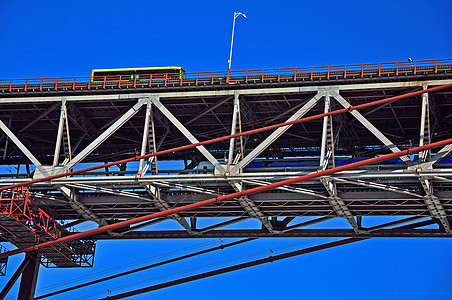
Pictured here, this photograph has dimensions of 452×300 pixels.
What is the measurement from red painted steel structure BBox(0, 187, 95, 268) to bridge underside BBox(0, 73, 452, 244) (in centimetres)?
132

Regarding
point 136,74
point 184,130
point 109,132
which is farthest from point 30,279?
point 184,130

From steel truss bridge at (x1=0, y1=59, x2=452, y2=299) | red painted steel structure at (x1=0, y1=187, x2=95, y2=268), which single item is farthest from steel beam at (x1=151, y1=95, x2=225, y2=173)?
red painted steel structure at (x1=0, y1=187, x2=95, y2=268)

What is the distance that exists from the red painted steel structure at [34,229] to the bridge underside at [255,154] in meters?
1.32

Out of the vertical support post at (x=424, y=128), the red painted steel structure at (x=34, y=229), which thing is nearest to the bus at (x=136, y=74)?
the red painted steel structure at (x=34, y=229)

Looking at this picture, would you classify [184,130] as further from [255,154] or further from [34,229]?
[34,229]

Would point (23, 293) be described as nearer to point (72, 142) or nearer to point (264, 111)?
point (72, 142)

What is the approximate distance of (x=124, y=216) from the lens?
226 feet

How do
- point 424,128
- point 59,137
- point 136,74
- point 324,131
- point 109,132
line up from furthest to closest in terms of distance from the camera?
point 136,74, point 109,132, point 59,137, point 324,131, point 424,128

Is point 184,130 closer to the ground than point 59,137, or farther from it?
farther from it

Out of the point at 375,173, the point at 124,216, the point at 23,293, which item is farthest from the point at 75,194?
the point at 375,173

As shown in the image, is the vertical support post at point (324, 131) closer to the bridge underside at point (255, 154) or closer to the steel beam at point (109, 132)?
the bridge underside at point (255, 154)

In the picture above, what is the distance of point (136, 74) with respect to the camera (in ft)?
228

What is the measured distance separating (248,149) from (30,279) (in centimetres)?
2156

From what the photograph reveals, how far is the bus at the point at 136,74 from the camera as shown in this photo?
67688 millimetres
